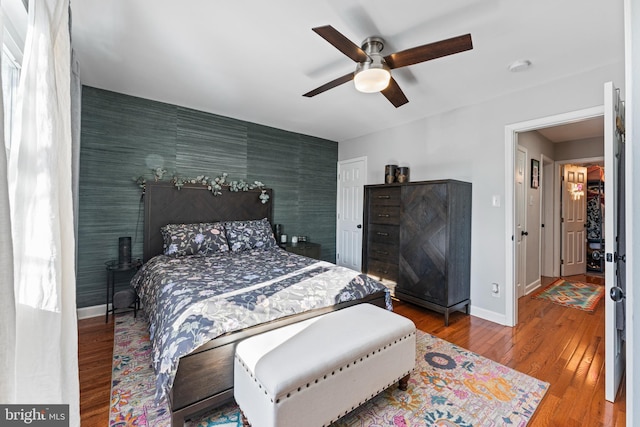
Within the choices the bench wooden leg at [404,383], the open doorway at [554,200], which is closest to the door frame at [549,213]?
the open doorway at [554,200]

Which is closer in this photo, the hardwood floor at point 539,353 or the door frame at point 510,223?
the hardwood floor at point 539,353

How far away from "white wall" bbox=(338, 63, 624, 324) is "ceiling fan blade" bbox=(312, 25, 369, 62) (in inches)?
57.6

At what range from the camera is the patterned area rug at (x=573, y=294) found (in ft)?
11.9

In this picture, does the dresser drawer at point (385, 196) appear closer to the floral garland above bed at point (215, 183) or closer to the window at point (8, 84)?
the floral garland above bed at point (215, 183)

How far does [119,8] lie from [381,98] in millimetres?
2469

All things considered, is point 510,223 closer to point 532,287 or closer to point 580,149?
point 532,287

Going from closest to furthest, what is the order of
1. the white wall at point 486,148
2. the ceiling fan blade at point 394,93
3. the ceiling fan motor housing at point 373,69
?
the ceiling fan motor housing at point 373,69
the ceiling fan blade at point 394,93
the white wall at point 486,148

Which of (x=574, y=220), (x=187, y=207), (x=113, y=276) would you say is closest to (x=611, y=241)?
(x=187, y=207)

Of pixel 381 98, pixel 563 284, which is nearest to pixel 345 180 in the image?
pixel 381 98

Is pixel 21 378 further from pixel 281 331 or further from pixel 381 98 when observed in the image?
pixel 381 98

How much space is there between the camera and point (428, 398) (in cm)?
182

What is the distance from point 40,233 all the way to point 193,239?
2182 millimetres

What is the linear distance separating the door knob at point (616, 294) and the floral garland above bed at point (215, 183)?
3611 mm

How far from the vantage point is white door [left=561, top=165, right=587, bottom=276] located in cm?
510
